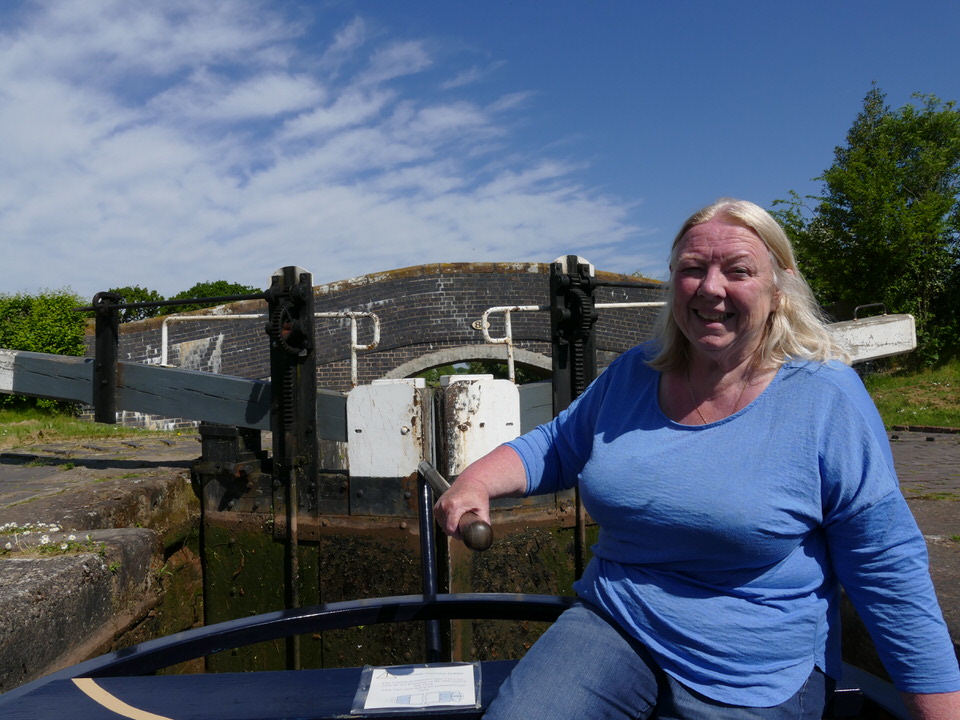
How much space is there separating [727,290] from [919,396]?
1387 cm

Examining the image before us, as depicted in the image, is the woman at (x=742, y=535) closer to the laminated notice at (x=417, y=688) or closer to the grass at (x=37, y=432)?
the laminated notice at (x=417, y=688)

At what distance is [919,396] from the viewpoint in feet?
43.2

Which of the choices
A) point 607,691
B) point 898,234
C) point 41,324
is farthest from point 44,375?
point 898,234

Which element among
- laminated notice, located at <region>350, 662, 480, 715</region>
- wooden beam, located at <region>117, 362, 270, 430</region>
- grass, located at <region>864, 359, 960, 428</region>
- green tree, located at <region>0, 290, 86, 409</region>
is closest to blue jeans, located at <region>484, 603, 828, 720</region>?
laminated notice, located at <region>350, 662, 480, 715</region>

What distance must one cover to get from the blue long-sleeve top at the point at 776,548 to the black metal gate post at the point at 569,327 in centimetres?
310

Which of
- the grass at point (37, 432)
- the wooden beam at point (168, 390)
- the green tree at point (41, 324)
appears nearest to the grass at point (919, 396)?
A: the wooden beam at point (168, 390)

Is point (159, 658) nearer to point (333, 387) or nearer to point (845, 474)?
point (845, 474)

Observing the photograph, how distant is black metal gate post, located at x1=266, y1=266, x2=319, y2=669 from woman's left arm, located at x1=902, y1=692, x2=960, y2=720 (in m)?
3.52

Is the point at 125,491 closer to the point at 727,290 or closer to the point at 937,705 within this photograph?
the point at 727,290

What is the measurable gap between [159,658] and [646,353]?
111cm

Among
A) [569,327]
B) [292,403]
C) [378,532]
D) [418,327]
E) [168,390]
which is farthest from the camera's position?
[418,327]

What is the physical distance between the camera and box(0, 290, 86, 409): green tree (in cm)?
1477

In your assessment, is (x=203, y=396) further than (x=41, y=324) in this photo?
No

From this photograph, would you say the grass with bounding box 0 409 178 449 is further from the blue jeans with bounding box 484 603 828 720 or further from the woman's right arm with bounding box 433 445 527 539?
the blue jeans with bounding box 484 603 828 720
